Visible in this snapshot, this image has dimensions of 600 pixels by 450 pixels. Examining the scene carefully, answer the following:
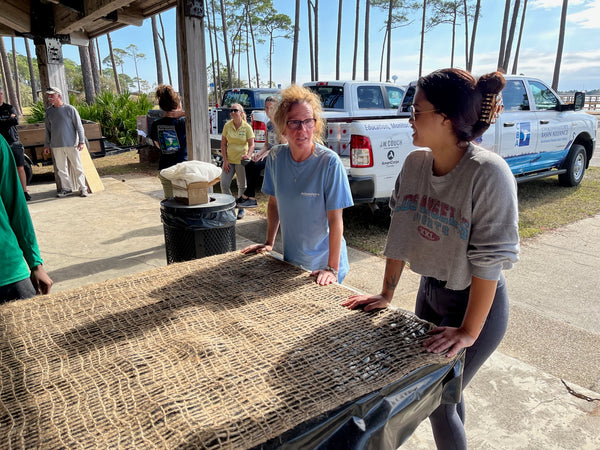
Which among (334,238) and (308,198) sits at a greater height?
(308,198)

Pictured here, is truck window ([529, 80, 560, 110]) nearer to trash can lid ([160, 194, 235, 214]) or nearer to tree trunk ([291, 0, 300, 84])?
trash can lid ([160, 194, 235, 214])

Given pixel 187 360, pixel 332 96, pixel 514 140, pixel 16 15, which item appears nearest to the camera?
pixel 187 360

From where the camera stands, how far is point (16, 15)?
7.29 m

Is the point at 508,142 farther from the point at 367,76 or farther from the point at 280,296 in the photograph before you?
the point at 367,76

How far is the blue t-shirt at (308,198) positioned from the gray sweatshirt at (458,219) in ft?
1.82

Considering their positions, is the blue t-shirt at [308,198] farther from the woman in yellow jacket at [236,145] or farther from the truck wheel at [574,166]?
the truck wheel at [574,166]

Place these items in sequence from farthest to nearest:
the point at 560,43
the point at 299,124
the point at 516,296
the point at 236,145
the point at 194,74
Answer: the point at 560,43 < the point at 236,145 < the point at 194,74 < the point at 516,296 < the point at 299,124

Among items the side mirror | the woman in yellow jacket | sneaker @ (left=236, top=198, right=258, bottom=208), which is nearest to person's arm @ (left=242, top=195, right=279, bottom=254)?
the woman in yellow jacket

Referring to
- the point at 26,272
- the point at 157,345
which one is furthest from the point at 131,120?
the point at 157,345

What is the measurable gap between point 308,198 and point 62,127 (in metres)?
7.34

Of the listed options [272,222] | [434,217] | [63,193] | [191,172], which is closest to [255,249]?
[272,222]

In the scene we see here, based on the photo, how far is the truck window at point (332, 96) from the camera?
8.74m

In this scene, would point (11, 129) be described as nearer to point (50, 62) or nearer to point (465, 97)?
point (50, 62)

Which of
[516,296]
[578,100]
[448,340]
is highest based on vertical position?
[578,100]
